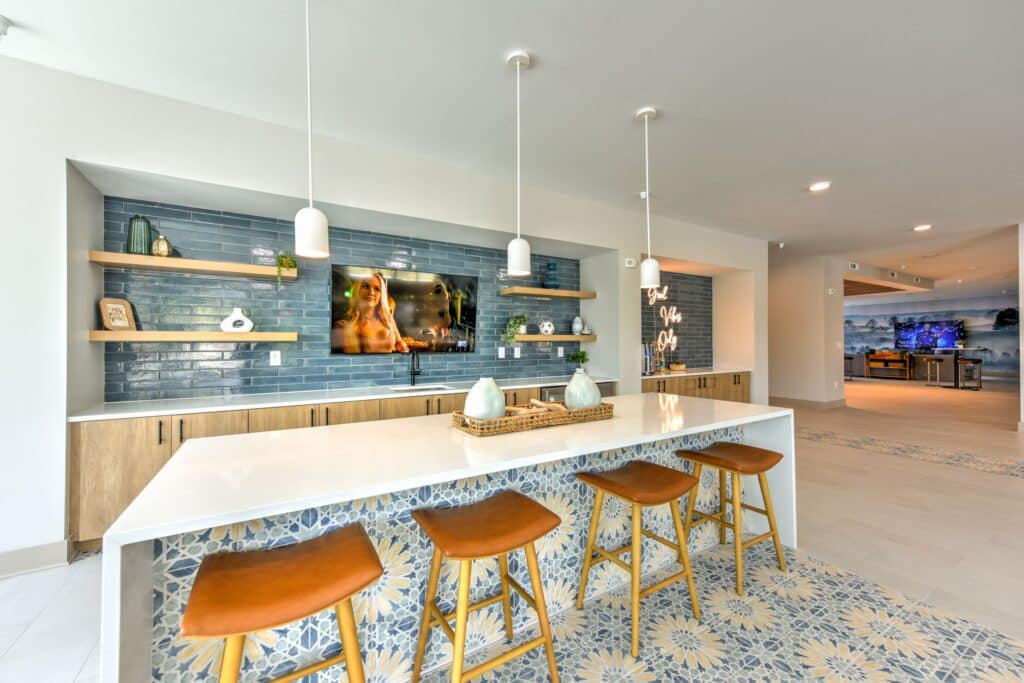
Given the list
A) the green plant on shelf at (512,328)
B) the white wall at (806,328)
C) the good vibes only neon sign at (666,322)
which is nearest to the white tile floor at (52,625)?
the green plant on shelf at (512,328)

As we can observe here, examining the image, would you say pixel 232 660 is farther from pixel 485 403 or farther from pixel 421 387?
pixel 421 387

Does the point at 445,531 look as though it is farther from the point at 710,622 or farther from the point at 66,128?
the point at 66,128

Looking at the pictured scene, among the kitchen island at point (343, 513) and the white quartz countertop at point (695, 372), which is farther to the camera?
the white quartz countertop at point (695, 372)

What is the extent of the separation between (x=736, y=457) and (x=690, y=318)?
4.40 m

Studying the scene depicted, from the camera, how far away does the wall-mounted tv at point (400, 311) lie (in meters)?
3.63

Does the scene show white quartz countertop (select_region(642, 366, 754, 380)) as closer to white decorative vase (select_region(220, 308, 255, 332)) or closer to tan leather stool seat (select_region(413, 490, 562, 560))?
tan leather stool seat (select_region(413, 490, 562, 560))

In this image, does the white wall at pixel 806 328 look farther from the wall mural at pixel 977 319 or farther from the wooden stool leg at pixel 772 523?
the wall mural at pixel 977 319

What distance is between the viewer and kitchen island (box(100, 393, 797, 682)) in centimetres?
109

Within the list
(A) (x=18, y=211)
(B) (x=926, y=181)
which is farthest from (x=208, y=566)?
A: (B) (x=926, y=181)

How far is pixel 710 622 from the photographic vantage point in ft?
6.39

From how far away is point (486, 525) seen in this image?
1466 mm

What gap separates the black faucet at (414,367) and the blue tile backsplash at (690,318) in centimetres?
338

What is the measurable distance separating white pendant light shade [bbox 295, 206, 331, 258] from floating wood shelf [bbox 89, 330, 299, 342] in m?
1.83

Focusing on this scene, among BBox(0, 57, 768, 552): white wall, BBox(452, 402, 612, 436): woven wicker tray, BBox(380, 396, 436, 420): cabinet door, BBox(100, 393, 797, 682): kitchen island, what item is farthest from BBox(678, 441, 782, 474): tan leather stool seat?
BBox(0, 57, 768, 552): white wall
